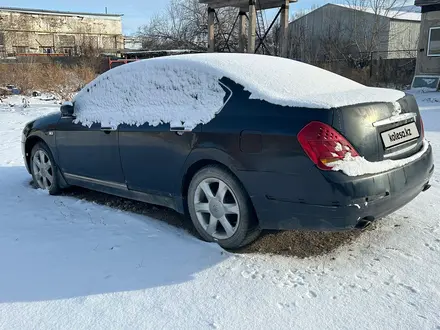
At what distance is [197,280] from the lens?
111 inches

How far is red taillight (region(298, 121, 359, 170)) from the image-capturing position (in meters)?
2.71

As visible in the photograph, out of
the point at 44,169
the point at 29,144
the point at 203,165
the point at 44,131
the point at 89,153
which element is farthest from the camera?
the point at 29,144

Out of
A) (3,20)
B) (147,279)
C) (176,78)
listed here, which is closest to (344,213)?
(147,279)

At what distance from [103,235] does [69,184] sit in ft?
4.87

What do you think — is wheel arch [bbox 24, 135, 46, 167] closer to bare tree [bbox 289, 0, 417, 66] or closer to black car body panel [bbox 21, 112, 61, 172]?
black car body panel [bbox 21, 112, 61, 172]

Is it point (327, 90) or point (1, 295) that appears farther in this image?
point (327, 90)

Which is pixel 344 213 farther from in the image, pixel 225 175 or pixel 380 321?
pixel 225 175

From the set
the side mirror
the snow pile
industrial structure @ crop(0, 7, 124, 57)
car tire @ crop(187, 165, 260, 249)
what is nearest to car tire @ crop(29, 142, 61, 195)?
the side mirror

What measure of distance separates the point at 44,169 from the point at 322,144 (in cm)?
371

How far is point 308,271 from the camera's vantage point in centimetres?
289

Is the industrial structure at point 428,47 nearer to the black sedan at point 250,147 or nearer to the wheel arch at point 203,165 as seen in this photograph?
the black sedan at point 250,147

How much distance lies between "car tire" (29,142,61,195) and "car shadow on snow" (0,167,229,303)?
57 centimetres

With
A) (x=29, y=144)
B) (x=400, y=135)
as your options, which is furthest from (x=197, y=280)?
(x=29, y=144)

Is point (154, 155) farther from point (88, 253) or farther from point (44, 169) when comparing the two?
point (44, 169)
